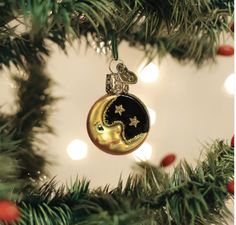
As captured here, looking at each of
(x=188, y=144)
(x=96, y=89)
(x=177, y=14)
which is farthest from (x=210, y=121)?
(x=177, y=14)

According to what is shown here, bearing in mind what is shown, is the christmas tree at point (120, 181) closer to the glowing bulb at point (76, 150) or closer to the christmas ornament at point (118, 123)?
the christmas ornament at point (118, 123)

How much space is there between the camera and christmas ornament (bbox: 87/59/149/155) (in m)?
0.47

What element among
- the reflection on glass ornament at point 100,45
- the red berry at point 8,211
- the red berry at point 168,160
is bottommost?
the red berry at point 8,211

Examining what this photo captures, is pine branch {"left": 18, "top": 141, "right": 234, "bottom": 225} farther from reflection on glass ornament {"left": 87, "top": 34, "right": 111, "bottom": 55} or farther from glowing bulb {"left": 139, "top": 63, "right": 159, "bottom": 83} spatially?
glowing bulb {"left": 139, "top": 63, "right": 159, "bottom": 83}

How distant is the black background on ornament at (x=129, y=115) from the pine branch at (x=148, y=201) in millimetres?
51

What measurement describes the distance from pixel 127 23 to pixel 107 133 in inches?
4.6

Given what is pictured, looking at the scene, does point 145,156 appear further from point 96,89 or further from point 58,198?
point 58,198

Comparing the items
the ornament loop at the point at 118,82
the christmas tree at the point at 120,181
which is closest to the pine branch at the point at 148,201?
the christmas tree at the point at 120,181

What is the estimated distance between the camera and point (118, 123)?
1.53 feet

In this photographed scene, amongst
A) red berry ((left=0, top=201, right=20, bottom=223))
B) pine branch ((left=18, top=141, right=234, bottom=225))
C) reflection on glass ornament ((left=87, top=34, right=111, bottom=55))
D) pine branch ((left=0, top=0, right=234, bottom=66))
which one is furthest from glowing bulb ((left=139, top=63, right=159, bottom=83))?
red berry ((left=0, top=201, right=20, bottom=223))

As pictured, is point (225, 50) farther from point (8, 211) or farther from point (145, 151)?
point (8, 211)

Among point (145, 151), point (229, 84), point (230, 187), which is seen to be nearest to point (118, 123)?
point (230, 187)

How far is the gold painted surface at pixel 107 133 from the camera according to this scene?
1.53 feet

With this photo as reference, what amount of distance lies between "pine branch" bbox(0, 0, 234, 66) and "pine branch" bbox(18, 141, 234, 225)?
0.14 meters
